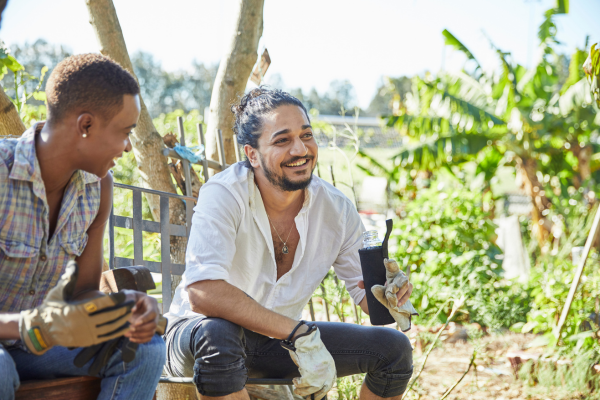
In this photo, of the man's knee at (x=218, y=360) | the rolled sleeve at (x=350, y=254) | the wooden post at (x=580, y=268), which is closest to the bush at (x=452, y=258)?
the wooden post at (x=580, y=268)

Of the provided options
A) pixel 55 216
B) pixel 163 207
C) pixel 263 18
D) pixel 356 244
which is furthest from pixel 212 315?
Result: pixel 263 18

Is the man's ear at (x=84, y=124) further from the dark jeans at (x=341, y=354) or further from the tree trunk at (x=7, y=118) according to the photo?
the tree trunk at (x=7, y=118)

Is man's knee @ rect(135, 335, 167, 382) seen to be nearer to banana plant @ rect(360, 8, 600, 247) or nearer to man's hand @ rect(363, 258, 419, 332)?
man's hand @ rect(363, 258, 419, 332)

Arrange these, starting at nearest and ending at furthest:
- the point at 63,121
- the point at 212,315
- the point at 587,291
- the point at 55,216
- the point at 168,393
A: the point at 63,121
the point at 55,216
the point at 212,315
the point at 168,393
the point at 587,291

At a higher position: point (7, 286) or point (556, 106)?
point (556, 106)

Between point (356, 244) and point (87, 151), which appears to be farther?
point (356, 244)

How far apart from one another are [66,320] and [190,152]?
69.7 inches

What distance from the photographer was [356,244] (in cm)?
241

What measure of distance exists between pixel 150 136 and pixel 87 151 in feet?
4.92

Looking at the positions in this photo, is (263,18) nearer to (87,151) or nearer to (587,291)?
(87,151)

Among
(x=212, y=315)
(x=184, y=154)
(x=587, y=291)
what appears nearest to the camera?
(x=212, y=315)

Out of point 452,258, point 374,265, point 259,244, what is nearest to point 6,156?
point 259,244

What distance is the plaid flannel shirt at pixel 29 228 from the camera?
4.73ft

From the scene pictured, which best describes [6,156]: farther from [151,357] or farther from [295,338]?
[295,338]
